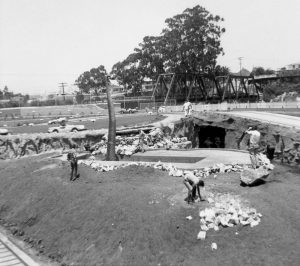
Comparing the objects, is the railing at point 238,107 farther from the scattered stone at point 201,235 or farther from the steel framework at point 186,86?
the scattered stone at point 201,235

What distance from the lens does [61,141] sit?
3778cm

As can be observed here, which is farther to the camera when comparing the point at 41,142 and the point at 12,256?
the point at 41,142

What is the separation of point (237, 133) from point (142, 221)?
20554 mm

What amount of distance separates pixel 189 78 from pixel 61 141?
50.1 meters

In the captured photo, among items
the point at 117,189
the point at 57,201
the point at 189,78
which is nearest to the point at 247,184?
the point at 117,189

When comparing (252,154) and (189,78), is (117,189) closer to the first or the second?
(252,154)

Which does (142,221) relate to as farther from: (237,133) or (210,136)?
(210,136)

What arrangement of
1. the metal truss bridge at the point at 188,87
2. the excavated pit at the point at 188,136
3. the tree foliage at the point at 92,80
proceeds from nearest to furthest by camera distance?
the excavated pit at the point at 188,136 < the metal truss bridge at the point at 188,87 < the tree foliage at the point at 92,80

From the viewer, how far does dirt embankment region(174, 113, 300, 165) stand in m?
24.6

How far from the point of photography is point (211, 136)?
135ft

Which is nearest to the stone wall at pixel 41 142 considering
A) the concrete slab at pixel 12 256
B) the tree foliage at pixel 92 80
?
the concrete slab at pixel 12 256

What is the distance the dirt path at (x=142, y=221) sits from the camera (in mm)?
13734

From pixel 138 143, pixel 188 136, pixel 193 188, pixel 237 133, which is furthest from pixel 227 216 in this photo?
pixel 188 136

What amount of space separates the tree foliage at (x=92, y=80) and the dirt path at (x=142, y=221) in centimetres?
10621
